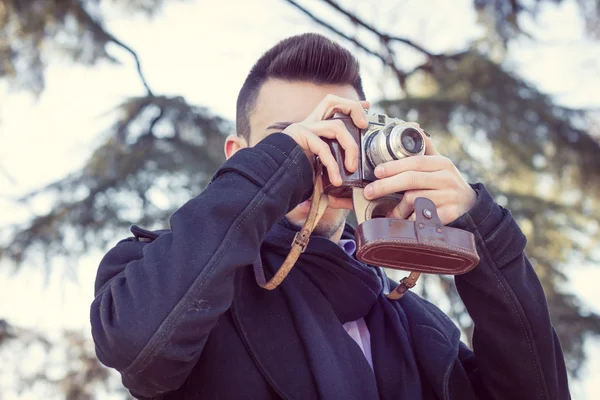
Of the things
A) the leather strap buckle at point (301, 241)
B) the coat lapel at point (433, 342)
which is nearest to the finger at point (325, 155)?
the leather strap buckle at point (301, 241)

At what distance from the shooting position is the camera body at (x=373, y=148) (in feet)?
4.03

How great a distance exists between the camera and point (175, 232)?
3.55 feet

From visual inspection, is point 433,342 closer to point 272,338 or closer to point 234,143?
point 272,338

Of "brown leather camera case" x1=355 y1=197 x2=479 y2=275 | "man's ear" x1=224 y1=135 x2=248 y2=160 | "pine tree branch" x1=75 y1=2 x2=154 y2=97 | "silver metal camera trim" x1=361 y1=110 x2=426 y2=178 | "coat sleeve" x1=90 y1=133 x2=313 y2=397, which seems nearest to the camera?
"coat sleeve" x1=90 y1=133 x2=313 y2=397

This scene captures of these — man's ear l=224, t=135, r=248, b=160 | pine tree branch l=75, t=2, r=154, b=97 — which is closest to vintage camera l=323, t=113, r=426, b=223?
man's ear l=224, t=135, r=248, b=160

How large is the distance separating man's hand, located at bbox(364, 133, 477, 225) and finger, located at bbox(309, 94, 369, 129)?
4.7 inches

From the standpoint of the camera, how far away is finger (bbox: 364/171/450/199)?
121 cm

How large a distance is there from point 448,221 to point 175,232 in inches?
20.1

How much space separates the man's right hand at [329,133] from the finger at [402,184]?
0.06 meters

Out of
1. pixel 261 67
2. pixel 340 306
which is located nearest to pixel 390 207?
pixel 340 306

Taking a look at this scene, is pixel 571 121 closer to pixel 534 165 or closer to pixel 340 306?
pixel 534 165

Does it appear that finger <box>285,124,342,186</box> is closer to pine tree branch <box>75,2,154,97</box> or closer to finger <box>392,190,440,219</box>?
finger <box>392,190,440,219</box>

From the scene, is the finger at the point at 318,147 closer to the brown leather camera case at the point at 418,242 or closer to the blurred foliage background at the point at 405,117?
the brown leather camera case at the point at 418,242

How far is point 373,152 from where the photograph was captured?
1.25m
